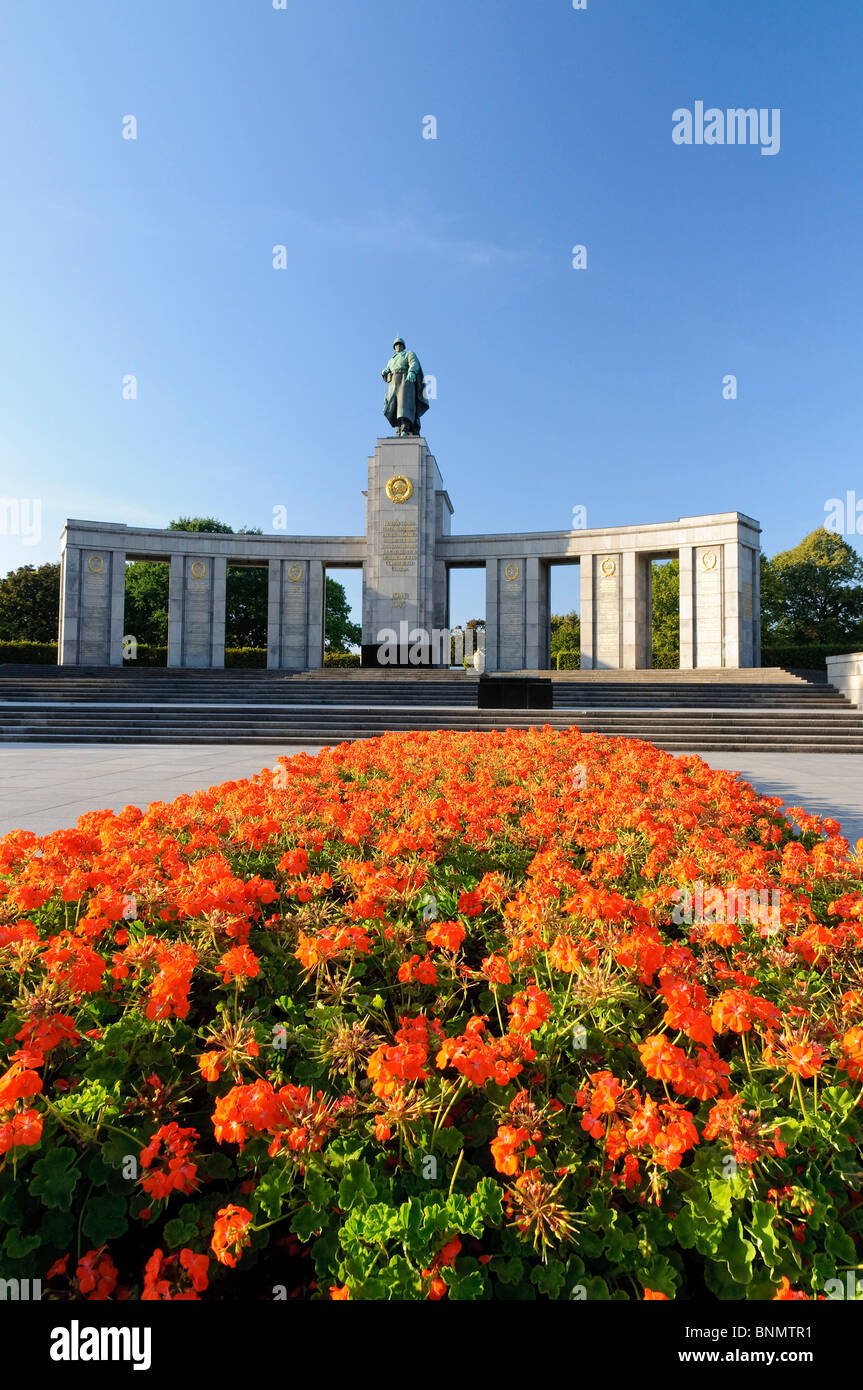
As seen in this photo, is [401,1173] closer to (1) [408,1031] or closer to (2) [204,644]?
(1) [408,1031]

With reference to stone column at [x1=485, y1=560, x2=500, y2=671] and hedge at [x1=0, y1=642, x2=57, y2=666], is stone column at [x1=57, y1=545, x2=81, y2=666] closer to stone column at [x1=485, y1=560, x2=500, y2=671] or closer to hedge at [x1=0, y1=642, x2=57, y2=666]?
hedge at [x1=0, y1=642, x2=57, y2=666]

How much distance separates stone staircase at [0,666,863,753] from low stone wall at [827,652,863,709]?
0.32 meters

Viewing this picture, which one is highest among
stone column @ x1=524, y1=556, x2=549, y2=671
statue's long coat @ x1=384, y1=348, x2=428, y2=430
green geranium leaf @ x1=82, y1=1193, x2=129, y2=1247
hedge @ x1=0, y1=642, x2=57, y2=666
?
statue's long coat @ x1=384, y1=348, x2=428, y2=430

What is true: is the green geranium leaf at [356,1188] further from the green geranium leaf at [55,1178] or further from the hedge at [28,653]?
the hedge at [28,653]

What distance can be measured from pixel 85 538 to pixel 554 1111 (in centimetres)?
3851

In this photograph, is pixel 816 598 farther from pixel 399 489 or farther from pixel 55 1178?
pixel 55 1178

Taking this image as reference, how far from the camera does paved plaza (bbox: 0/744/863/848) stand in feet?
25.0

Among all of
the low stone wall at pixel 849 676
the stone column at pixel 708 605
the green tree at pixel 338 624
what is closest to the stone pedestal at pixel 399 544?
the stone column at pixel 708 605

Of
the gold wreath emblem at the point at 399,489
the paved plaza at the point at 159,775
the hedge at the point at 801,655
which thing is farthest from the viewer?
the hedge at the point at 801,655

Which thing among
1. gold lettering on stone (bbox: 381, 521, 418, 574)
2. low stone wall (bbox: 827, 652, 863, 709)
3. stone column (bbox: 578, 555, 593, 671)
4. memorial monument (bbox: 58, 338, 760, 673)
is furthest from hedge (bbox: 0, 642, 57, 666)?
low stone wall (bbox: 827, 652, 863, 709)

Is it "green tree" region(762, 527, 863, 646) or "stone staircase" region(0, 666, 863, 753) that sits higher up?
"green tree" region(762, 527, 863, 646)

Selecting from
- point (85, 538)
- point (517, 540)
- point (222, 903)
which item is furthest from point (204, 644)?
point (222, 903)

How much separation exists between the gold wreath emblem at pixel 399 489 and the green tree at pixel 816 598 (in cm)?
3215

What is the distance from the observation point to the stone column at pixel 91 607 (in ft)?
113
